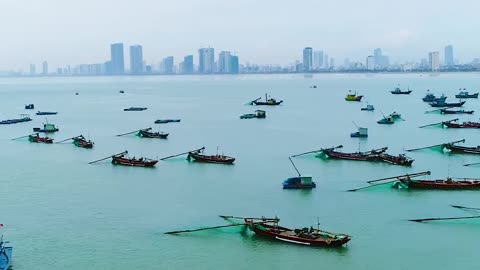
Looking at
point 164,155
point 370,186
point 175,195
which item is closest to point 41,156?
point 164,155

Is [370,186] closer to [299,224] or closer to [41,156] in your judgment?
[299,224]

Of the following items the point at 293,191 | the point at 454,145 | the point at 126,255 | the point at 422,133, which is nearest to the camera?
the point at 126,255

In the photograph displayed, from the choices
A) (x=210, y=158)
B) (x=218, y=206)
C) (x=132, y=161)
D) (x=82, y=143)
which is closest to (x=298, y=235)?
(x=218, y=206)

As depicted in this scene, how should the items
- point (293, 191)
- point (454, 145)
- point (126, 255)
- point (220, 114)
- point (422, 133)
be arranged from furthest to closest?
point (220, 114) < point (422, 133) < point (454, 145) < point (293, 191) < point (126, 255)

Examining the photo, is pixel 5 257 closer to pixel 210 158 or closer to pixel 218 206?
pixel 218 206

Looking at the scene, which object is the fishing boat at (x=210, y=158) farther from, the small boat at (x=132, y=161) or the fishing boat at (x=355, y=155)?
the fishing boat at (x=355, y=155)

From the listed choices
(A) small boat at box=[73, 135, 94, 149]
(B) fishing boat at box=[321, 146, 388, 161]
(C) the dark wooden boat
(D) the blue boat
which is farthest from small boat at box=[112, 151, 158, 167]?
(D) the blue boat

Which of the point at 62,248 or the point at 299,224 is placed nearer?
the point at 62,248

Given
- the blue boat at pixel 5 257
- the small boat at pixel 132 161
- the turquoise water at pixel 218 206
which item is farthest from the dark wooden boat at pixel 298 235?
the small boat at pixel 132 161
